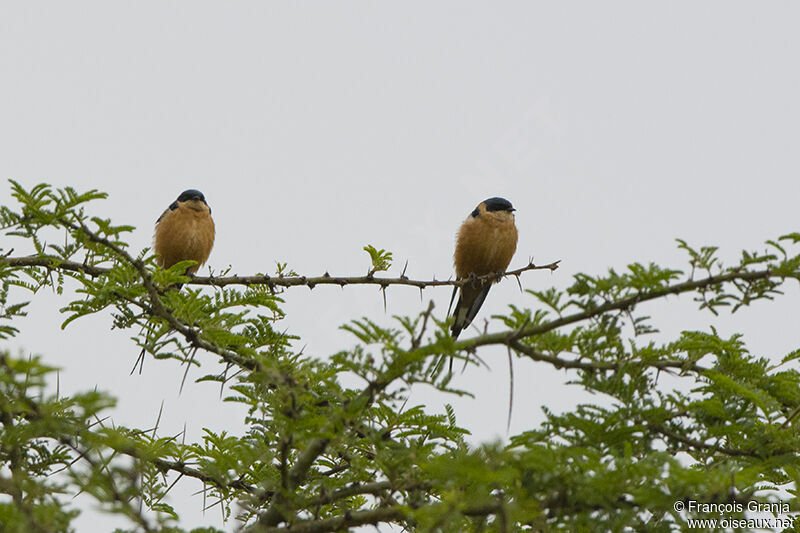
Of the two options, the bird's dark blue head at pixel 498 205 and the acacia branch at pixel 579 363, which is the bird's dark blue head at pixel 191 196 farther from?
the acacia branch at pixel 579 363

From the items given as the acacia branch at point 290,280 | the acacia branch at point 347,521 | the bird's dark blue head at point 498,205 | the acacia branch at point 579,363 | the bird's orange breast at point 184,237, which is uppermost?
the bird's dark blue head at point 498,205

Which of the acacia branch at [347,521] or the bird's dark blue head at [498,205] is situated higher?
the bird's dark blue head at [498,205]

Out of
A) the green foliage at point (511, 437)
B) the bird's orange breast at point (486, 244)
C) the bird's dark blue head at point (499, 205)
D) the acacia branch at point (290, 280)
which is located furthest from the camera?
the bird's dark blue head at point (499, 205)

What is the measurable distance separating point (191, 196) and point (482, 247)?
3.12 meters

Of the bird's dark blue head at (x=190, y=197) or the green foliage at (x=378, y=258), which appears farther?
the bird's dark blue head at (x=190, y=197)

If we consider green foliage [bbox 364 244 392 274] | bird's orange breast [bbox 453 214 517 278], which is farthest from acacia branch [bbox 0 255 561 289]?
bird's orange breast [bbox 453 214 517 278]

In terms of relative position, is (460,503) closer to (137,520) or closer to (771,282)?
(137,520)

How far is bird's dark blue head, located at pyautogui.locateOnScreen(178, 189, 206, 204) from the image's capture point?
919cm

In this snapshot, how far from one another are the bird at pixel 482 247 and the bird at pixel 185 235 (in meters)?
2.63

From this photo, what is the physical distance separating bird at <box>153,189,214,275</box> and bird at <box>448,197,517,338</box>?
263 cm

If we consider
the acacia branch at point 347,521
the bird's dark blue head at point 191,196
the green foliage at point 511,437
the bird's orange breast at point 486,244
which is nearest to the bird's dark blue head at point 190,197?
the bird's dark blue head at point 191,196

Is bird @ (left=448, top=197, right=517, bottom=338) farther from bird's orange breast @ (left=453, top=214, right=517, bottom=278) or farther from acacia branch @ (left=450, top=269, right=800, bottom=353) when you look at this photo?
acacia branch @ (left=450, top=269, right=800, bottom=353)

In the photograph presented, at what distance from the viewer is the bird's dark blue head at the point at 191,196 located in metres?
9.19

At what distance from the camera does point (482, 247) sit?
9.03 meters
